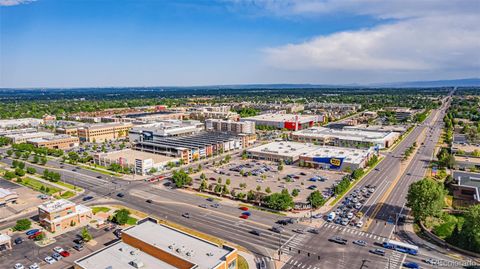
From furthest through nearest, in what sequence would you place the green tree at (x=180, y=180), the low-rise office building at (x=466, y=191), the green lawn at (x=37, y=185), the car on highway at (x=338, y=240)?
the green tree at (x=180, y=180)
the green lawn at (x=37, y=185)
the low-rise office building at (x=466, y=191)
the car on highway at (x=338, y=240)

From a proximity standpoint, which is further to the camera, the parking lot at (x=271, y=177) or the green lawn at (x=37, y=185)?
the parking lot at (x=271, y=177)

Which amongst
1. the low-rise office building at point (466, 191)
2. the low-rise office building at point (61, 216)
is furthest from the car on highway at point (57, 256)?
the low-rise office building at point (466, 191)

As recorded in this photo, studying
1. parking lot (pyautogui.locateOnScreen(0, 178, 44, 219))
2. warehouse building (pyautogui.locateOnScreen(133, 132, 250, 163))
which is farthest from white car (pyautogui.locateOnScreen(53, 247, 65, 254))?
warehouse building (pyautogui.locateOnScreen(133, 132, 250, 163))

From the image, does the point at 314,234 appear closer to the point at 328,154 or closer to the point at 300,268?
the point at 300,268

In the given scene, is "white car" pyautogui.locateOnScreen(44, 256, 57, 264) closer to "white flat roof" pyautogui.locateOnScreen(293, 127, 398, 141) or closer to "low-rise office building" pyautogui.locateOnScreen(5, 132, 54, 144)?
"low-rise office building" pyautogui.locateOnScreen(5, 132, 54, 144)

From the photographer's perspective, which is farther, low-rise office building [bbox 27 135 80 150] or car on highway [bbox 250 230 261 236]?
low-rise office building [bbox 27 135 80 150]

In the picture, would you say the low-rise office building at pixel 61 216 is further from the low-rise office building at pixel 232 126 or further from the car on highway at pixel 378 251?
the low-rise office building at pixel 232 126
